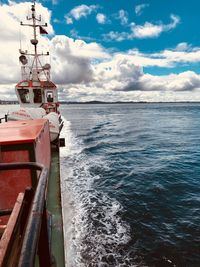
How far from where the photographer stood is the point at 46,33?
83.6 feet

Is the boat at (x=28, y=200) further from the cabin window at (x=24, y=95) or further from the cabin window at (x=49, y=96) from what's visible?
the cabin window at (x=49, y=96)

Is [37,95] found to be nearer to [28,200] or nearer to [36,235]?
[28,200]

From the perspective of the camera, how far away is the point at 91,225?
326 inches

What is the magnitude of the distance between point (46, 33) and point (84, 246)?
2446 centimetres

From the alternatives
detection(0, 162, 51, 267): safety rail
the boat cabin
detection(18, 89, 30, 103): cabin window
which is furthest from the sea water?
detection(18, 89, 30, 103): cabin window

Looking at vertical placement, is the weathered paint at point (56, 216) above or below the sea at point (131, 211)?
above

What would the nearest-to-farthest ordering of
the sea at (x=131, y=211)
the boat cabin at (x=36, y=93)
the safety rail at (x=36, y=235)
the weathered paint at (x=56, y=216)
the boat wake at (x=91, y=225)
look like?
the safety rail at (x=36, y=235) < the weathered paint at (x=56, y=216) < the boat wake at (x=91, y=225) < the sea at (x=131, y=211) < the boat cabin at (x=36, y=93)

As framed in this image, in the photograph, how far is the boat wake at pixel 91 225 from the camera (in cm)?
661

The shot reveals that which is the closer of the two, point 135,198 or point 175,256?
point 175,256

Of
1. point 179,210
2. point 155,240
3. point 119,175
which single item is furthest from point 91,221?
point 119,175

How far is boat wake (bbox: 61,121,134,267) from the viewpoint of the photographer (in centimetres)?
661

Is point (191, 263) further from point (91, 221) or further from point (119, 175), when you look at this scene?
point (119, 175)

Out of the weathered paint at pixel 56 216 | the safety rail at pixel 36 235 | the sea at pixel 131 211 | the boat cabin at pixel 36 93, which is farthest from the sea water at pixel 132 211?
the boat cabin at pixel 36 93

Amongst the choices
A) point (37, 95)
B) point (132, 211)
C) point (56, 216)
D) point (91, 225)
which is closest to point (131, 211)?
point (132, 211)
